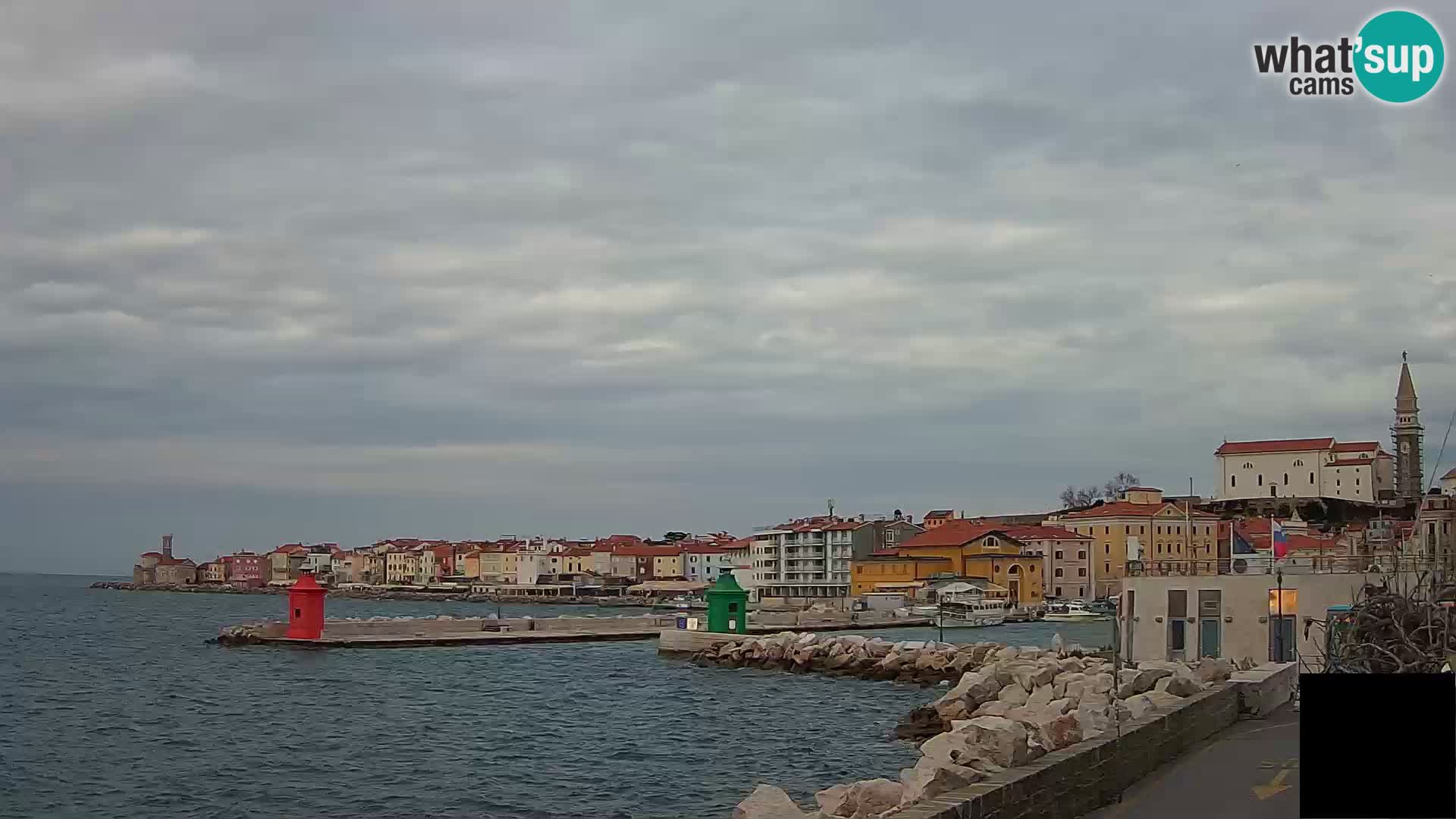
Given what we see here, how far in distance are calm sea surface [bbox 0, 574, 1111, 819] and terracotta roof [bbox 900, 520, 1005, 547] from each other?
57.1 meters

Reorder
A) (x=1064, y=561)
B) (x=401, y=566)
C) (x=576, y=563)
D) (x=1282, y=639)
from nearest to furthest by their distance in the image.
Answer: (x=1282, y=639) → (x=1064, y=561) → (x=576, y=563) → (x=401, y=566)

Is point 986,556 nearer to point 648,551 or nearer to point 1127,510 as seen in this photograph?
point 1127,510

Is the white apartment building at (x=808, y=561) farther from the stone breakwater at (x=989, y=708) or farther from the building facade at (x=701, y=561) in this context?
the stone breakwater at (x=989, y=708)

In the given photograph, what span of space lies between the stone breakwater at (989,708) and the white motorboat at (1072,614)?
51.4 m

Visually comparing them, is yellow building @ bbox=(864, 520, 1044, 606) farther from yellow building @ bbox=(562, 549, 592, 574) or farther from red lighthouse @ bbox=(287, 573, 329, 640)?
red lighthouse @ bbox=(287, 573, 329, 640)

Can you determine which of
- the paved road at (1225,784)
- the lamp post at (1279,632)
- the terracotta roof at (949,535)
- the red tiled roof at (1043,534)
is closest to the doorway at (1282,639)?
the lamp post at (1279,632)

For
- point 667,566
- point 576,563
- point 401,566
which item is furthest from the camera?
point 401,566

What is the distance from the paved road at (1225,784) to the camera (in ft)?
35.6

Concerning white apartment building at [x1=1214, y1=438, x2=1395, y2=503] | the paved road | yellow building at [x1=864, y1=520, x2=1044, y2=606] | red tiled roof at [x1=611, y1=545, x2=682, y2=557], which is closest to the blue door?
the paved road

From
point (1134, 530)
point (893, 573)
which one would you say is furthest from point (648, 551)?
point (1134, 530)

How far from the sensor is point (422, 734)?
29.2 m

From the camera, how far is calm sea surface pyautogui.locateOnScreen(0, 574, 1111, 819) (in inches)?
826

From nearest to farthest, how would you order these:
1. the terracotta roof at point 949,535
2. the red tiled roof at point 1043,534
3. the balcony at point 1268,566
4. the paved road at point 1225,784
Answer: the paved road at point 1225,784, the balcony at point 1268,566, the terracotta roof at point 949,535, the red tiled roof at point 1043,534

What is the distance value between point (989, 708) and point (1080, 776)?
48.8 ft
